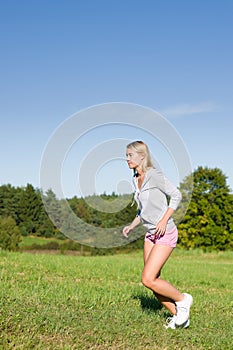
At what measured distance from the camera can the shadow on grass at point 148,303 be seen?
749 cm

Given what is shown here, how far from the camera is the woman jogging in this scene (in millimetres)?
6078

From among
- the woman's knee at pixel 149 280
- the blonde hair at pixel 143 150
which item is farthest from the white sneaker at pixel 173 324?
the blonde hair at pixel 143 150

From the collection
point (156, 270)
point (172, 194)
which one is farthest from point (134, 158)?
point (156, 270)

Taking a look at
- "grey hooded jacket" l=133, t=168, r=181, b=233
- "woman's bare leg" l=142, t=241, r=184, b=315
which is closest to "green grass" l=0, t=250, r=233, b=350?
"woman's bare leg" l=142, t=241, r=184, b=315

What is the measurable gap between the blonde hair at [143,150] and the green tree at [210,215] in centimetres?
3921

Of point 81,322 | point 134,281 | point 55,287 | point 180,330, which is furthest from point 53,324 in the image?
point 134,281

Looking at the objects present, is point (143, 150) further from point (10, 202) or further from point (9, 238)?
point (10, 202)

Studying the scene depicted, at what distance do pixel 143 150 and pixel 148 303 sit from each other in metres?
2.93

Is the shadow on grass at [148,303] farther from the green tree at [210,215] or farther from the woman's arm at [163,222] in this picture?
the green tree at [210,215]

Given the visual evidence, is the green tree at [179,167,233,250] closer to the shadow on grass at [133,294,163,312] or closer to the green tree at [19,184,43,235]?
the green tree at [19,184,43,235]

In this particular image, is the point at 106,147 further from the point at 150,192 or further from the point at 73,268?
the point at 73,268

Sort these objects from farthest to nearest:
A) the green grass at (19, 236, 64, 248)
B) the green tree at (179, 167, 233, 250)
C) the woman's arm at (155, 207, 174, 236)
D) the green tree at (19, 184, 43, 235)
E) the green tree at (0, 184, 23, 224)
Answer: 1. the green tree at (0, 184, 23, 224)
2. the green tree at (19, 184, 43, 235)
3. the green grass at (19, 236, 64, 248)
4. the green tree at (179, 167, 233, 250)
5. the woman's arm at (155, 207, 174, 236)

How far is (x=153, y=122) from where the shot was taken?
7.86 m

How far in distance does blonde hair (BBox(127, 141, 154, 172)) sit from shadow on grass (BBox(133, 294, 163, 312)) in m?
2.26
